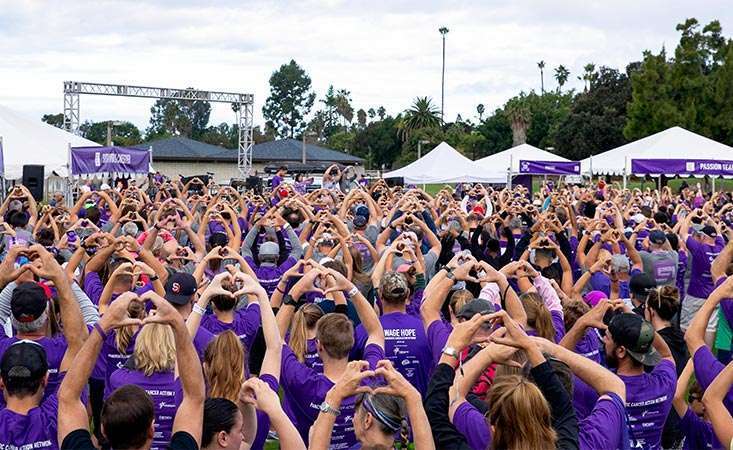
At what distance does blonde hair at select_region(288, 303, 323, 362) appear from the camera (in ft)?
18.9

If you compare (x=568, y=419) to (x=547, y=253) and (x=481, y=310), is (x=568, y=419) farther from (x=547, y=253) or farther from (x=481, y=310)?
(x=547, y=253)

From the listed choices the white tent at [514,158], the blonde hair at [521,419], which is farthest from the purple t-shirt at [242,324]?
the white tent at [514,158]

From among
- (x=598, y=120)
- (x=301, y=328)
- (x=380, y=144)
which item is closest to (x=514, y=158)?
(x=301, y=328)

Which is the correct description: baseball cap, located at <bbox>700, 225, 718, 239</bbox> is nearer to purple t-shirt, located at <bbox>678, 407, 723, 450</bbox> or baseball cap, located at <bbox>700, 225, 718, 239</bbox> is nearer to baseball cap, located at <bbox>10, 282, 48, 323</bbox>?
purple t-shirt, located at <bbox>678, 407, 723, 450</bbox>

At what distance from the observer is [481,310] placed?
490cm

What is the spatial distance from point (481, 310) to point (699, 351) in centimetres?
119

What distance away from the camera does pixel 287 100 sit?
397 ft

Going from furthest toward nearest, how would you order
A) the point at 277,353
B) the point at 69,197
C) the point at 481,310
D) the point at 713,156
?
the point at 713,156, the point at 69,197, the point at 481,310, the point at 277,353

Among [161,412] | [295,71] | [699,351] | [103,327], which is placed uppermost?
[295,71]

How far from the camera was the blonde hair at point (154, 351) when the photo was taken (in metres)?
4.63

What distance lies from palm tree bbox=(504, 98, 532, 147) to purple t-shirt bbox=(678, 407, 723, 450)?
76.8 m

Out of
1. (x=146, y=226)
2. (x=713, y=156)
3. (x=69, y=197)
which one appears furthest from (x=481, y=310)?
(x=713, y=156)

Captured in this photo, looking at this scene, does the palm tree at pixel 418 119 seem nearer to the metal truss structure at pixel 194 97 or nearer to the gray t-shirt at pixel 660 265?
the metal truss structure at pixel 194 97

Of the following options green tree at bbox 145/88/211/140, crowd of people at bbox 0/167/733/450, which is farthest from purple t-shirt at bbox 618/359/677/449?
green tree at bbox 145/88/211/140
